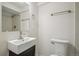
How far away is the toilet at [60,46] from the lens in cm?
122

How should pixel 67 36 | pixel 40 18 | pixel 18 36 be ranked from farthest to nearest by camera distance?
pixel 40 18 → pixel 67 36 → pixel 18 36

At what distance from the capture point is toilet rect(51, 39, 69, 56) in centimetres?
Result: 122

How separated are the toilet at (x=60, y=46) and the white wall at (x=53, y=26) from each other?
8cm

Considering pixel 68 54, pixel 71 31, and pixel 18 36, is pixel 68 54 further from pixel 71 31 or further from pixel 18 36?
pixel 18 36

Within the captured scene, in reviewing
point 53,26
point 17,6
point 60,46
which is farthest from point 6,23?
point 60,46

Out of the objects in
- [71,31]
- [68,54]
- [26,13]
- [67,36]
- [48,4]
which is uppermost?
[48,4]

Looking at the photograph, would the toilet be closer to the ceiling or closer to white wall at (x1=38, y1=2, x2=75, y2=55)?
white wall at (x1=38, y1=2, x2=75, y2=55)

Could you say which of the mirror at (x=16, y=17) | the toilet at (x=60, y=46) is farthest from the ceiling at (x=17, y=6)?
the toilet at (x=60, y=46)

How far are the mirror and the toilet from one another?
67 centimetres

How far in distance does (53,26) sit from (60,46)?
0.44 metres

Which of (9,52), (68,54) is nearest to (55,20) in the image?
(68,54)

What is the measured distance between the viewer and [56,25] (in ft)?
4.27

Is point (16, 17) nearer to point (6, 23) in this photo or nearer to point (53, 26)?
point (6, 23)

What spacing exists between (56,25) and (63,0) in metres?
0.51
